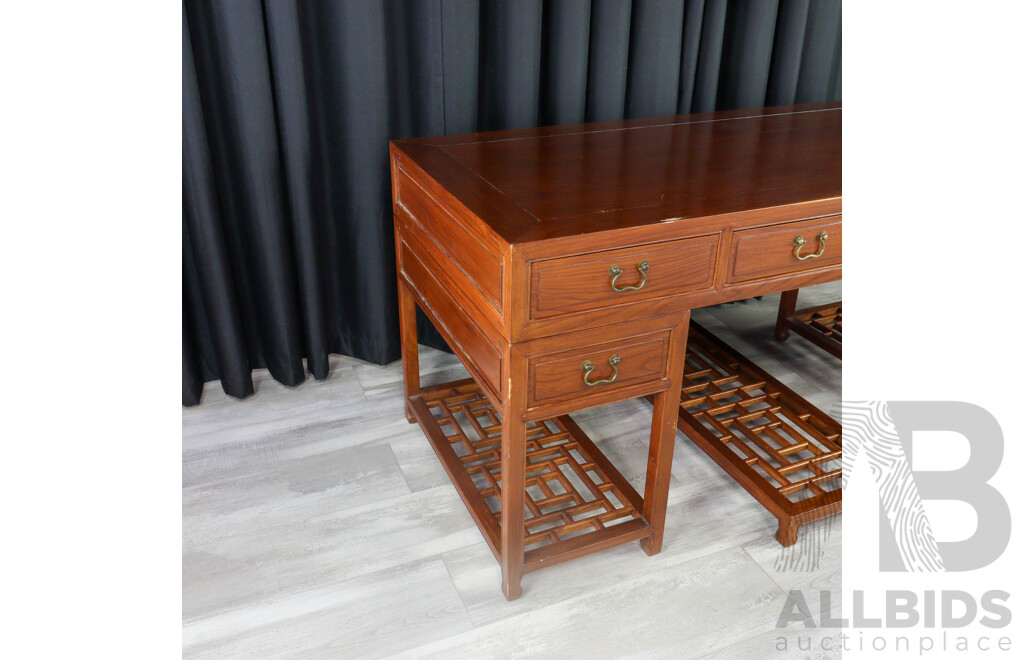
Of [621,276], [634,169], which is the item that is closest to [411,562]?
[621,276]

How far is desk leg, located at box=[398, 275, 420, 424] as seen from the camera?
5.51 ft

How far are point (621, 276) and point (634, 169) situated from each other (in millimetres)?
309

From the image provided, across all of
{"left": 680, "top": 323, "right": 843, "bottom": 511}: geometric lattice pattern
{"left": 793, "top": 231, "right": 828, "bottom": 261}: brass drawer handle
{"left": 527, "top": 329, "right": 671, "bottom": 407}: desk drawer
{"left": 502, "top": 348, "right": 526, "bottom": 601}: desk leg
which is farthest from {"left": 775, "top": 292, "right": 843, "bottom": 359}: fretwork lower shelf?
{"left": 502, "top": 348, "right": 526, "bottom": 601}: desk leg

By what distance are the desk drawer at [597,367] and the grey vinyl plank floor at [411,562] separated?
0.42 metres

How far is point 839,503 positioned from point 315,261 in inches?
51.3

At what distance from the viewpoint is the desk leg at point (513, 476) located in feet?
3.72

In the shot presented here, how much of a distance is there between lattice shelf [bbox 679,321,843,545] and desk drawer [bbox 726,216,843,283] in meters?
0.50

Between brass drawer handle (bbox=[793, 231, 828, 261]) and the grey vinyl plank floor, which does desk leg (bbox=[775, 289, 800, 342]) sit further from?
brass drawer handle (bbox=[793, 231, 828, 261])

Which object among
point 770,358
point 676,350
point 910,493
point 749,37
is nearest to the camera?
point 676,350

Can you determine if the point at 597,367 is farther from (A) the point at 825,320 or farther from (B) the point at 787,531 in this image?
(A) the point at 825,320

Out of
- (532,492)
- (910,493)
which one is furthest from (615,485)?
(910,493)

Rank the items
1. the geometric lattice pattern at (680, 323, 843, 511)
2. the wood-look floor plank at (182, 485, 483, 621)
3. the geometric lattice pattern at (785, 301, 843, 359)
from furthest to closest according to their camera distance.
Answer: the geometric lattice pattern at (785, 301, 843, 359) → the geometric lattice pattern at (680, 323, 843, 511) → the wood-look floor plank at (182, 485, 483, 621)

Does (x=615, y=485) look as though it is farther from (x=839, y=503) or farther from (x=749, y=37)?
(x=749, y=37)
